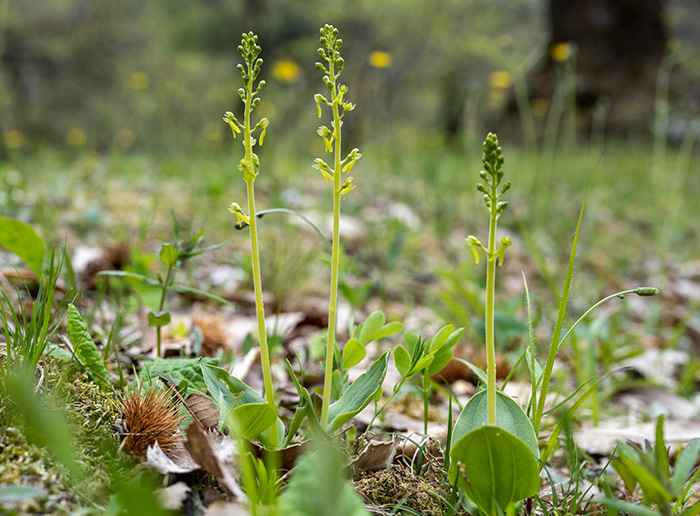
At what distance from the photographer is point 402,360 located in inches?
33.4

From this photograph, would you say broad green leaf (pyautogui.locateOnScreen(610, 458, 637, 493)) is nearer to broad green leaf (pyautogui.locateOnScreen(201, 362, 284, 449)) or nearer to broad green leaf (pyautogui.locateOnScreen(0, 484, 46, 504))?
broad green leaf (pyautogui.locateOnScreen(201, 362, 284, 449))

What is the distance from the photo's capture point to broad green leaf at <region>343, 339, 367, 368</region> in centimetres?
87

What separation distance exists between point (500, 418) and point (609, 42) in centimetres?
1137

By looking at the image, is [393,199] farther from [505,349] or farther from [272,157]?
[505,349]

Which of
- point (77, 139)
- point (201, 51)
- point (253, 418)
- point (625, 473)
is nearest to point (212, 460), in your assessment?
point (253, 418)

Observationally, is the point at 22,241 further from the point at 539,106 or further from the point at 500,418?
the point at 539,106

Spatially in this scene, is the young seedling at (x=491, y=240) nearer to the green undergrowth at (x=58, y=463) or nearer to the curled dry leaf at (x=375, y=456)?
the curled dry leaf at (x=375, y=456)

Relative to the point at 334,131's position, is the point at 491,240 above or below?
below

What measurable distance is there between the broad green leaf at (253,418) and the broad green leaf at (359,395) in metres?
0.10

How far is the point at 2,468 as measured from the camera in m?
0.62

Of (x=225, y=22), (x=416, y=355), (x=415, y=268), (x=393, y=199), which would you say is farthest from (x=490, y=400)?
(x=225, y=22)

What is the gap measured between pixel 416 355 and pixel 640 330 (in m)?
1.97

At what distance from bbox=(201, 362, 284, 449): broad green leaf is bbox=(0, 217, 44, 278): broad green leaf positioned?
0.55 m

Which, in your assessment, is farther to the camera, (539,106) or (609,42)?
(609,42)
